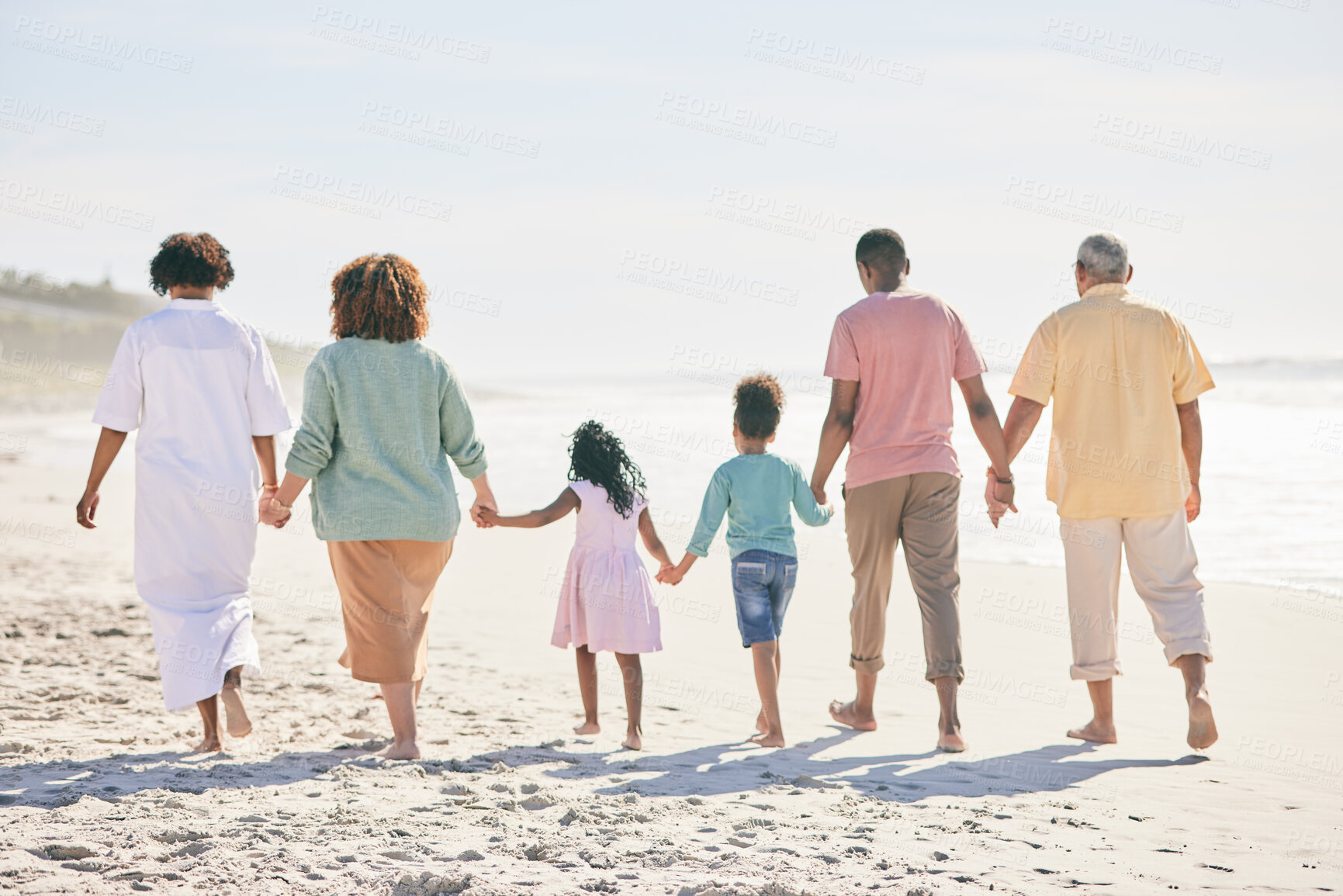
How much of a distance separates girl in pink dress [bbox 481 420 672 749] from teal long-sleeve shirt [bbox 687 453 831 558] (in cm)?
29

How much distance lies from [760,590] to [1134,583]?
62.2 inches

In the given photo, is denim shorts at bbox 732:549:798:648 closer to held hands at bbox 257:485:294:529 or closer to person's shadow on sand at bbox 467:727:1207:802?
person's shadow on sand at bbox 467:727:1207:802

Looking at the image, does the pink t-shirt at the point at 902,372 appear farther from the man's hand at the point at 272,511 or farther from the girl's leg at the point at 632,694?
the man's hand at the point at 272,511

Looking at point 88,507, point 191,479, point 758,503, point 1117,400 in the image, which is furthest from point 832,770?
point 88,507

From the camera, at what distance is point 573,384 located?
191 ft

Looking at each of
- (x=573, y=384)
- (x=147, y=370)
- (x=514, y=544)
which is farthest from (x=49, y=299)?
(x=147, y=370)

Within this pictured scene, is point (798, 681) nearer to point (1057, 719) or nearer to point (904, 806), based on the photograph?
point (1057, 719)

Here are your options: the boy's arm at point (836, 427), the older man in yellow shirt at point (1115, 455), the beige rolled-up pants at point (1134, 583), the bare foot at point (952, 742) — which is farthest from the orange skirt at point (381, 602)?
the beige rolled-up pants at point (1134, 583)

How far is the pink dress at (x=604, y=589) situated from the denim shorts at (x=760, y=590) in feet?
1.20

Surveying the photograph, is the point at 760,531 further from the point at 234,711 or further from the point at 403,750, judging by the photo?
the point at 234,711

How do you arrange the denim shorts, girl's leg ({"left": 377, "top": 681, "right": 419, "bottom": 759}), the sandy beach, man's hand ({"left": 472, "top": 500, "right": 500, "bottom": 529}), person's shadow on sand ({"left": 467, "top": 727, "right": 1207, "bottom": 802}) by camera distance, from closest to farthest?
1. the sandy beach
2. person's shadow on sand ({"left": 467, "top": 727, "right": 1207, "bottom": 802})
3. girl's leg ({"left": 377, "top": 681, "right": 419, "bottom": 759})
4. man's hand ({"left": 472, "top": 500, "right": 500, "bottom": 529})
5. the denim shorts

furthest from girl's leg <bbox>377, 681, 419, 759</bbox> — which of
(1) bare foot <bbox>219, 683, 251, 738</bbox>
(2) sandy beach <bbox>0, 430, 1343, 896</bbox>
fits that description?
(1) bare foot <bbox>219, 683, 251, 738</bbox>

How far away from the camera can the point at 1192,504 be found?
15.7 feet

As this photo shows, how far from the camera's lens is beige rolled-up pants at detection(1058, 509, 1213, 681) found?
4547 mm
